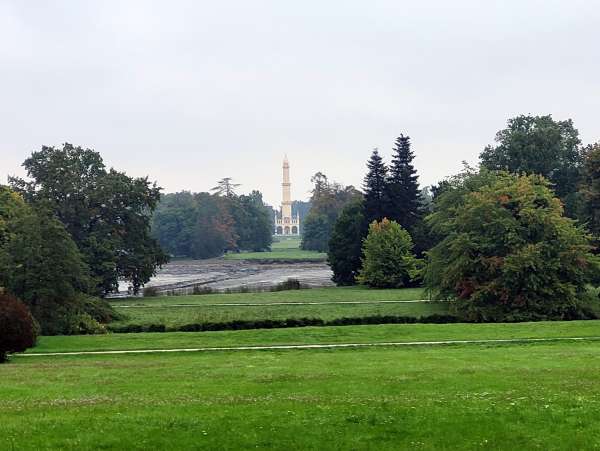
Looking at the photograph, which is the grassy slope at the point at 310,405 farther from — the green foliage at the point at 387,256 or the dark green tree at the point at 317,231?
the dark green tree at the point at 317,231

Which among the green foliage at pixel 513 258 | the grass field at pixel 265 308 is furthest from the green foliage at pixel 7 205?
the green foliage at pixel 513 258

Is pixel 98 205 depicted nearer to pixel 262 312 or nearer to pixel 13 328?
pixel 262 312

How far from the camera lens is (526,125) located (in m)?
84.4

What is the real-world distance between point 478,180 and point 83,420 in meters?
42.8

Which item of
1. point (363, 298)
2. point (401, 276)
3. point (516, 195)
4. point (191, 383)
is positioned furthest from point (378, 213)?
point (191, 383)

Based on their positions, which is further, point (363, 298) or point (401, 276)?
point (401, 276)

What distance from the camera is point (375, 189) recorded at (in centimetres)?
7594

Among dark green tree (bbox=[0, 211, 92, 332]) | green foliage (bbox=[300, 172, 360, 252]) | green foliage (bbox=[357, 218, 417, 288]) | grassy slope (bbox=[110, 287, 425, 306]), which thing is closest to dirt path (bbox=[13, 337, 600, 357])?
dark green tree (bbox=[0, 211, 92, 332])

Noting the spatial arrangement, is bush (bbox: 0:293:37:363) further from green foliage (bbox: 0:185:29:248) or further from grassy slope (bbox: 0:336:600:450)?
green foliage (bbox: 0:185:29:248)

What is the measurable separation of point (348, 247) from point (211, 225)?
76.8 m

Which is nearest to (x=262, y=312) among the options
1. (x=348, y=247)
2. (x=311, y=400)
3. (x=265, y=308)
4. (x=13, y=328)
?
(x=265, y=308)

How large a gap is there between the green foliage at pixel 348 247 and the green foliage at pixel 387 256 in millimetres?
6176

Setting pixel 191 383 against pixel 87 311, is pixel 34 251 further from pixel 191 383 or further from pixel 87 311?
Answer: pixel 191 383

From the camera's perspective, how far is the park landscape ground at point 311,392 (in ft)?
40.5
